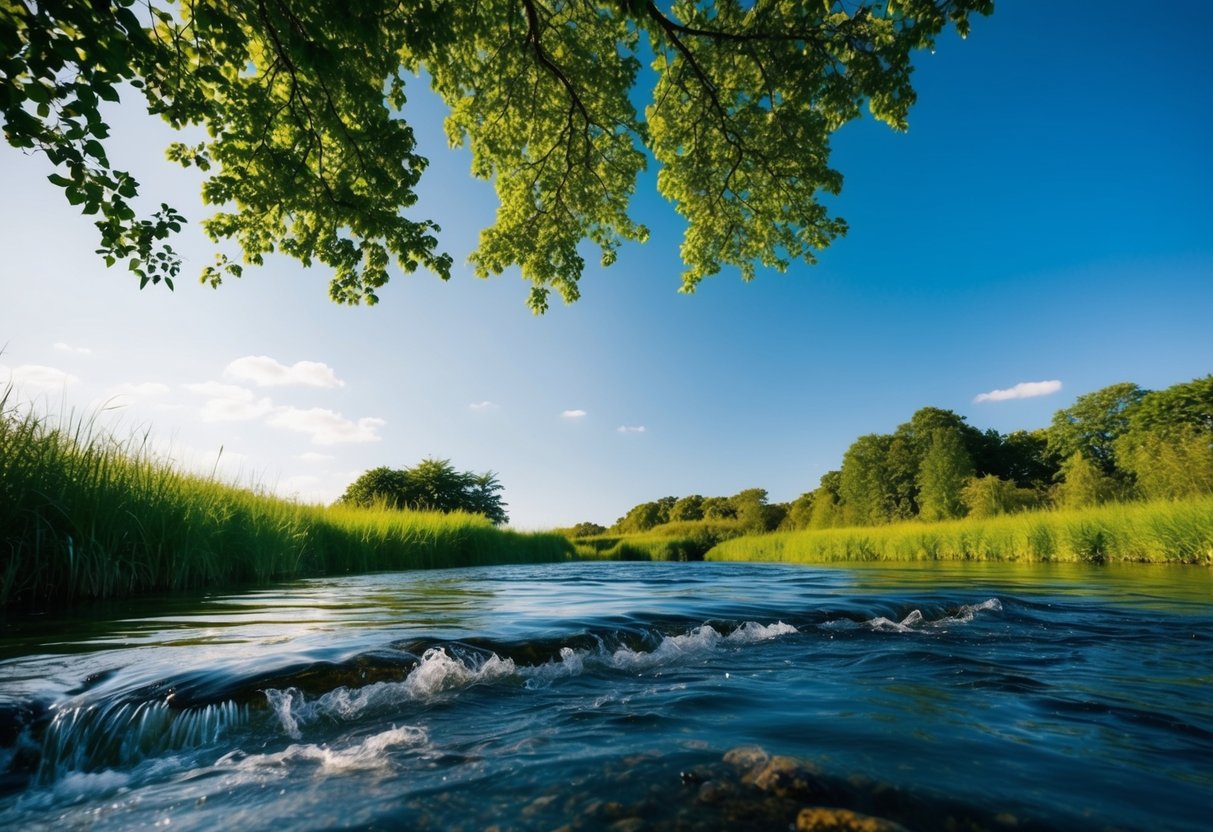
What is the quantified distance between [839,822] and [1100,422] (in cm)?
5160

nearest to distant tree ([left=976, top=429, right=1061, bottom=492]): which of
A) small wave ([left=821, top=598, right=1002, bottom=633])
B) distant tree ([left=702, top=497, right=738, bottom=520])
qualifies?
distant tree ([left=702, top=497, right=738, bottom=520])

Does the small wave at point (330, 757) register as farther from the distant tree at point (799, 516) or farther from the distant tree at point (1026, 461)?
the distant tree at point (1026, 461)

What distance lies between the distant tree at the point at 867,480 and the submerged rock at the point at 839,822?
40410mm

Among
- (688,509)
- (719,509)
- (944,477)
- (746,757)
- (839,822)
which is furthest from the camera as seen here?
(688,509)

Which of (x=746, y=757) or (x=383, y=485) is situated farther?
(x=383, y=485)

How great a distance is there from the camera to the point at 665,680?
8.38 feet

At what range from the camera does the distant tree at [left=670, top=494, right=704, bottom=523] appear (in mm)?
60812

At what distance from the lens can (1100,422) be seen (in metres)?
38.5

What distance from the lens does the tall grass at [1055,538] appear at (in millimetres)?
10828

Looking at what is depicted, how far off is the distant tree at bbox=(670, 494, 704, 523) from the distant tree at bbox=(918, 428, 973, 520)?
28.5 m

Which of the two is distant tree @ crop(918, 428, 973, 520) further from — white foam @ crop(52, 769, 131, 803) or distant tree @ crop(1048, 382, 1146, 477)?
white foam @ crop(52, 769, 131, 803)

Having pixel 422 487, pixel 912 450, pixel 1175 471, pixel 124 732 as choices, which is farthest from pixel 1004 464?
pixel 124 732

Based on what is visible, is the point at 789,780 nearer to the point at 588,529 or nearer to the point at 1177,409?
the point at 1177,409

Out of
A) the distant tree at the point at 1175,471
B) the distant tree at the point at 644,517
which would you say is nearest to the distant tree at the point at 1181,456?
the distant tree at the point at 1175,471
